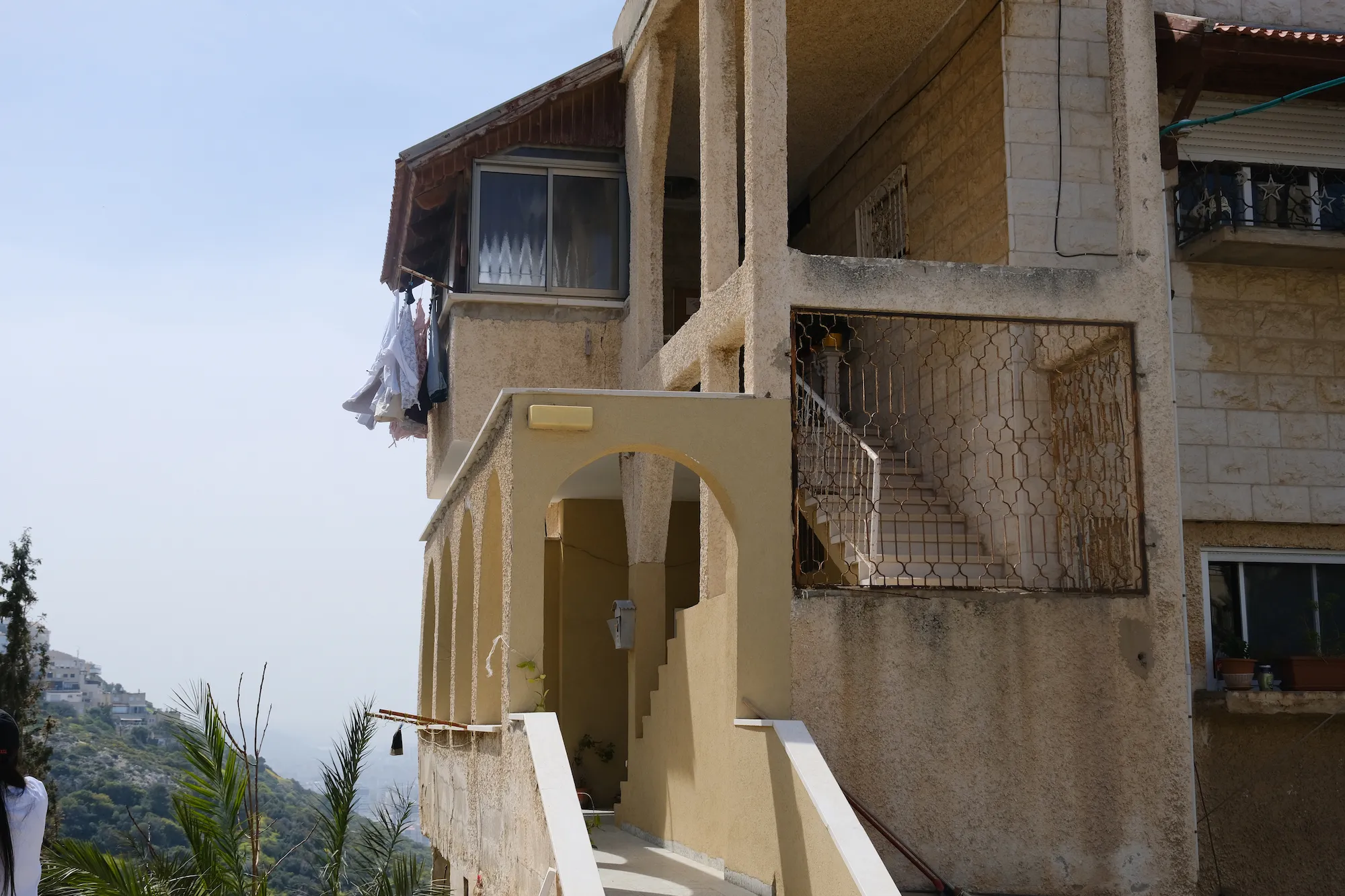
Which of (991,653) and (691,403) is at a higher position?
(691,403)

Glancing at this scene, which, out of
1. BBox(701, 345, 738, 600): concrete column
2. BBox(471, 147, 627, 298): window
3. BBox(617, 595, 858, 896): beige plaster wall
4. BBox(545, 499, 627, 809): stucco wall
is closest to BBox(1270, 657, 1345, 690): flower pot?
BBox(701, 345, 738, 600): concrete column

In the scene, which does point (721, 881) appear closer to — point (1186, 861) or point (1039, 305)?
point (1186, 861)

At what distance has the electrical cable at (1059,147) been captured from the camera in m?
11.2

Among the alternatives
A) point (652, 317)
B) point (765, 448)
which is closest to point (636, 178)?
point (652, 317)

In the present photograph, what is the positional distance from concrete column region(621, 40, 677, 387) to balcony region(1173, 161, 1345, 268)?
463 centimetres

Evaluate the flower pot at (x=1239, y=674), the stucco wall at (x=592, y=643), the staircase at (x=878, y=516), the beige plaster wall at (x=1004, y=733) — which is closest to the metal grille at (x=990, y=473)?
the staircase at (x=878, y=516)

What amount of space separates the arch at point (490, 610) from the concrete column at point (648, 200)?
3.54 m

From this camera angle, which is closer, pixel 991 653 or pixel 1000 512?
pixel 991 653

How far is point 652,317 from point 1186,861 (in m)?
6.77

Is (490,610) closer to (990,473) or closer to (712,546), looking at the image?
(712,546)

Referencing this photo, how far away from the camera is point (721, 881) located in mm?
8352

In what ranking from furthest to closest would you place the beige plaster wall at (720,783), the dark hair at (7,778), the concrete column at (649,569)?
the concrete column at (649,569)
the beige plaster wall at (720,783)
the dark hair at (7,778)

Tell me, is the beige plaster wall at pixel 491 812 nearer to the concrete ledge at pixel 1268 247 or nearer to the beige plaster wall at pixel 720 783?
the beige plaster wall at pixel 720 783

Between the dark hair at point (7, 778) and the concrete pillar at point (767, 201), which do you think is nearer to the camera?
the dark hair at point (7, 778)
